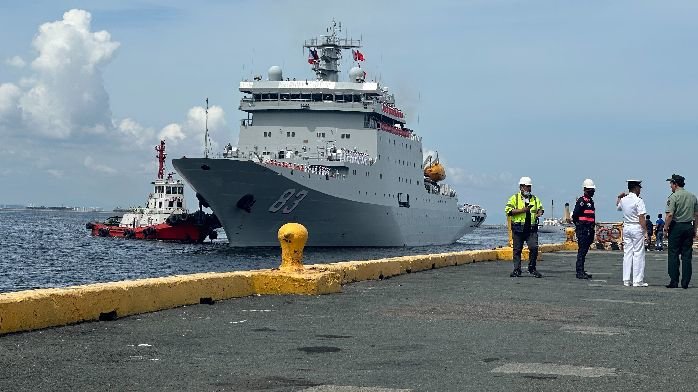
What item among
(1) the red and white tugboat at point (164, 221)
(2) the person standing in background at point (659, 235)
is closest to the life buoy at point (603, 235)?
(2) the person standing in background at point (659, 235)

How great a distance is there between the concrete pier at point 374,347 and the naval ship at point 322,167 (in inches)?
1324

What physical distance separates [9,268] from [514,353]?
35.4 meters

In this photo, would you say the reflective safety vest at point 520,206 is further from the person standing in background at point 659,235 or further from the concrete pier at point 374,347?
the person standing in background at point 659,235

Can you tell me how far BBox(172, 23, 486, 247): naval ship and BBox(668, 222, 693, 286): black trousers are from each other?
101 feet

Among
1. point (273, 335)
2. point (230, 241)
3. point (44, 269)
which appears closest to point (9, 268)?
point (44, 269)

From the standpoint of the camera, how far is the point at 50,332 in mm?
8000

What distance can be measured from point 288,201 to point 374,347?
129 ft

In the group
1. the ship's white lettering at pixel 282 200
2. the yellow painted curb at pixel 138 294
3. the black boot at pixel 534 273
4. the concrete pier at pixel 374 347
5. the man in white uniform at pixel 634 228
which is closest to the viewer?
the concrete pier at pixel 374 347

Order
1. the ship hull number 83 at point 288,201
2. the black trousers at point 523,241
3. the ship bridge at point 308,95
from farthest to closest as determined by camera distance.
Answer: the ship bridge at point 308,95 < the ship hull number 83 at point 288,201 < the black trousers at point 523,241

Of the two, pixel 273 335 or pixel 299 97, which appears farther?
pixel 299 97

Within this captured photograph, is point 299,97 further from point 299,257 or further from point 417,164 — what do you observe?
point 299,257

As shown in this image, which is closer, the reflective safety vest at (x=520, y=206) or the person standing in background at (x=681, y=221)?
the person standing in background at (x=681, y=221)

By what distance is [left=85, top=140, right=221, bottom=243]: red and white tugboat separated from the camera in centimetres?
6819

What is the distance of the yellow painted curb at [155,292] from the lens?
7992mm
